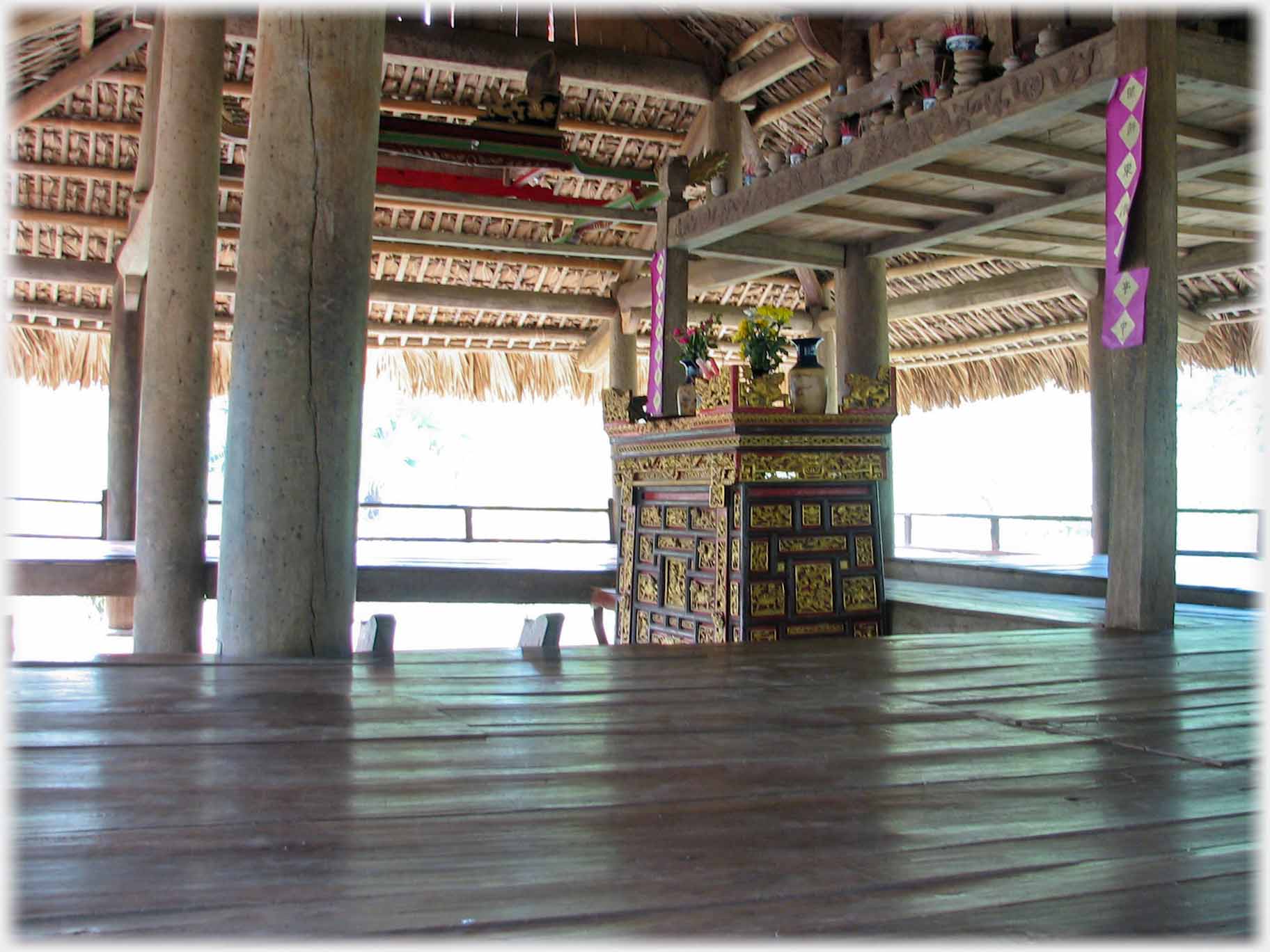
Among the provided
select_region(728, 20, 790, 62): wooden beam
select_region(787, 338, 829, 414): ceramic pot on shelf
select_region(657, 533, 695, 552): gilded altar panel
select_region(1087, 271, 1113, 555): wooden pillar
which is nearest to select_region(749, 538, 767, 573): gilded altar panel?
select_region(657, 533, 695, 552): gilded altar panel

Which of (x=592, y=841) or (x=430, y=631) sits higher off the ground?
(x=592, y=841)

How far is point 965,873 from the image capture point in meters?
1.25

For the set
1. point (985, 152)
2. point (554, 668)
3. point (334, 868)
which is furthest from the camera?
point (985, 152)

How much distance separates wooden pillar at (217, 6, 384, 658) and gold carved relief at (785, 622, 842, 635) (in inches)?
68.9

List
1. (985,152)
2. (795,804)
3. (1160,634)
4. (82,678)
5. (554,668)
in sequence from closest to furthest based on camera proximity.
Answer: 1. (795,804)
2. (82,678)
3. (554,668)
4. (1160,634)
5. (985,152)

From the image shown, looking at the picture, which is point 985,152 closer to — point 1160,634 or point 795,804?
point 1160,634

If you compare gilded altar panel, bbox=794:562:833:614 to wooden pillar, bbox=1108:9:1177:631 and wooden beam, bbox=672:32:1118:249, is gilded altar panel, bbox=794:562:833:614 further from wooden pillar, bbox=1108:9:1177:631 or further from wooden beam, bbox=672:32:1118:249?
wooden beam, bbox=672:32:1118:249

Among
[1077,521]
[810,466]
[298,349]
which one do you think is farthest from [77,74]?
[1077,521]

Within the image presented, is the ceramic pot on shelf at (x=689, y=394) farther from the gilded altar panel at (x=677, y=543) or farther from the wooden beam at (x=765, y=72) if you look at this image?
the wooden beam at (x=765, y=72)

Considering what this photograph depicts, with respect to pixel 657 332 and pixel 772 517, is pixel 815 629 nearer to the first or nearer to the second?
pixel 772 517

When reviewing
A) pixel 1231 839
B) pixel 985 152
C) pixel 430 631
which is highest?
pixel 985 152

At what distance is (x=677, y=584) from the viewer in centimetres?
448

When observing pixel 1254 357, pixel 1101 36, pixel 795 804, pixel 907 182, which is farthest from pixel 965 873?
pixel 1254 357

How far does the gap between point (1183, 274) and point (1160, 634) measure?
4.09 meters
